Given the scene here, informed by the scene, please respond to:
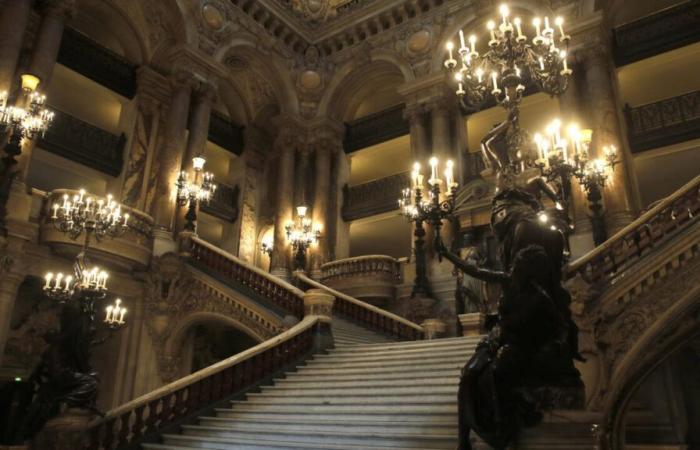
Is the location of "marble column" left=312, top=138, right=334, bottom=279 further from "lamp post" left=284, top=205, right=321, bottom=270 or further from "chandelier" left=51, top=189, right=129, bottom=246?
"chandelier" left=51, top=189, right=129, bottom=246

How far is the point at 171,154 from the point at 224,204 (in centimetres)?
415

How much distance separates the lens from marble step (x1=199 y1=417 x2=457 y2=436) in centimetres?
505

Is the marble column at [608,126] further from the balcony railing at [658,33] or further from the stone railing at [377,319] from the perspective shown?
the stone railing at [377,319]

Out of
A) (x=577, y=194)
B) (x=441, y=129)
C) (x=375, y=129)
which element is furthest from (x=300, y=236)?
(x=577, y=194)

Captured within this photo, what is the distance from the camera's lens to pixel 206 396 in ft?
23.2

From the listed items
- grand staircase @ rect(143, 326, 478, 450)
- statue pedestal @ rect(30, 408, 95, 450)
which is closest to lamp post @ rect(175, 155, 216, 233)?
grand staircase @ rect(143, 326, 478, 450)

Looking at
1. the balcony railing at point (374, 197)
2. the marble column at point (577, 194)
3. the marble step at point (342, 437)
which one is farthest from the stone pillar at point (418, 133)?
the marble step at point (342, 437)

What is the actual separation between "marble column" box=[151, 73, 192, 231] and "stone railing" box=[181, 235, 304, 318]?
106 centimetres

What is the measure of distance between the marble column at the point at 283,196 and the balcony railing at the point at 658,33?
10108mm

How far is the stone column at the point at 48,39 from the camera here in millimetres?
11281

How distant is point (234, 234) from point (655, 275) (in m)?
13.7

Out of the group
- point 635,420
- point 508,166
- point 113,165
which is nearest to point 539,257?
point 508,166

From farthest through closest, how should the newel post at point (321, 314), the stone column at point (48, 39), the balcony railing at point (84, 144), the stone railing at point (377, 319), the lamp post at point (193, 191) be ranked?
1. the balcony railing at point (84, 144)
2. the lamp post at point (193, 191)
3. the stone column at point (48, 39)
4. the stone railing at point (377, 319)
5. the newel post at point (321, 314)

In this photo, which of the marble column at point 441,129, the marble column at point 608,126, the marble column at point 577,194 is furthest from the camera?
the marble column at point 441,129
